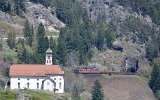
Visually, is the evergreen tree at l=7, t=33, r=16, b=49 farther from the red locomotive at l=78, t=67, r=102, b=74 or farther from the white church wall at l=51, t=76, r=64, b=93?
the white church wall at l=51, t=76, r=64, b=93

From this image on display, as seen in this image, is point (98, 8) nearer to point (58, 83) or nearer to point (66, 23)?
point (66, 23)

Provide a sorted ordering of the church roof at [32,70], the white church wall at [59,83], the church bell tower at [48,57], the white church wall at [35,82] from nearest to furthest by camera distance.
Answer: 1. the white church wall at [35,82]
2. the church roof at [32,70]
3. the white church wall at [59,83]
4. the church bell tower at [48,57]

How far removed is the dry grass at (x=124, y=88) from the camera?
493ft

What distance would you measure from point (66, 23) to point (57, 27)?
3.58 m

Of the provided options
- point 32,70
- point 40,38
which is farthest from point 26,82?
point 40,38

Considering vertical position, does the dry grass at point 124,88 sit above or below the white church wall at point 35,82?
below

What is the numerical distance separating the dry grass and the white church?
56.2 feet

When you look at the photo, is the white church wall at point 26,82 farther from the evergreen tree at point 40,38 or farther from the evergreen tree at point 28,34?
the evergreen tree at point 28,34

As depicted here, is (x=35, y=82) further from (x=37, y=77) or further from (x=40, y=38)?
(x=40, y=38)

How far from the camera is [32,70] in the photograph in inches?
5148

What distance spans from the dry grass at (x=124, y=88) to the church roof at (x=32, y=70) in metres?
17.9

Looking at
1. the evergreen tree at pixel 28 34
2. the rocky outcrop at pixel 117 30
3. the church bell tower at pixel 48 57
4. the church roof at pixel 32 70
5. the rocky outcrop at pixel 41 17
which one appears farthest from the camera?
the rocky outcrop at pixel 41 17

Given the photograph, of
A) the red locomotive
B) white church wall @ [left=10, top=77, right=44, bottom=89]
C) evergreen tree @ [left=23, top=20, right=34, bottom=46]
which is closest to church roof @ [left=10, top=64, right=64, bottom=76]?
white church wall @ [left=10, top=77, right=44, bottom=89]

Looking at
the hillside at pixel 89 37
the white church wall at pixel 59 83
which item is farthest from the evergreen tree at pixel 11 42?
the white church wall at pixel 59 83
